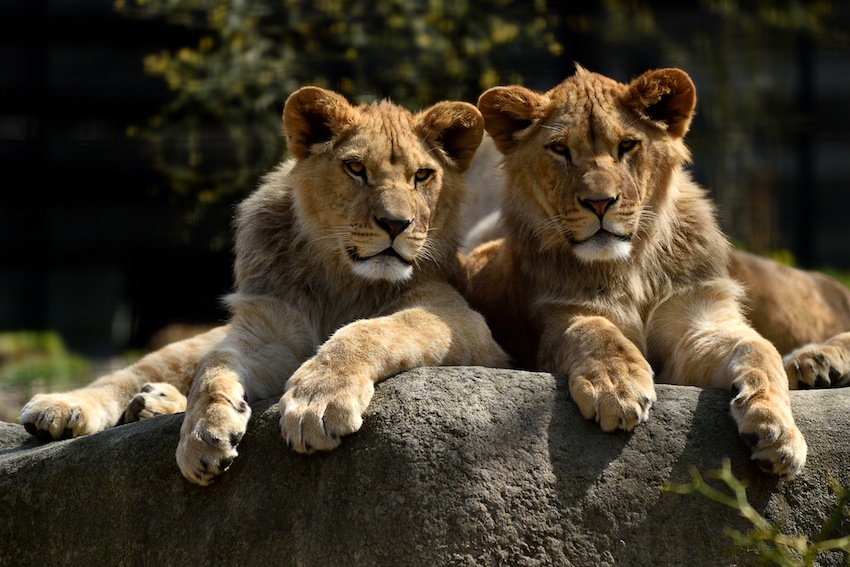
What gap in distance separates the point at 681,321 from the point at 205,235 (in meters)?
3.89

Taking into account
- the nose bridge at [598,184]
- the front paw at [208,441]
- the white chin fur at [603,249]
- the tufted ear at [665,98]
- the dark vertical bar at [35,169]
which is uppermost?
the tufted ear at [665,98]

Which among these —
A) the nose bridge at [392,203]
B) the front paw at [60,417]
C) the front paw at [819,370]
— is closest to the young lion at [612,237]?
the front paw at [819,370]

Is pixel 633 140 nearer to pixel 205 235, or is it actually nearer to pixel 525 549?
pixel 525 549

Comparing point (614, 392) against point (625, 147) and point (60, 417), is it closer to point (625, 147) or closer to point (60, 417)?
point (625, 147)

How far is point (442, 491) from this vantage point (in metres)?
2.72

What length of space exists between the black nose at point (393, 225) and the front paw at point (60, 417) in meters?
1.11

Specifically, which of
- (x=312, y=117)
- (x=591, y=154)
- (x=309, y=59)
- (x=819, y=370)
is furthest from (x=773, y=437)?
(x=309, y=59)

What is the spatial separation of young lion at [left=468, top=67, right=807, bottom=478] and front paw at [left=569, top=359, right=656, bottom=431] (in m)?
0.11

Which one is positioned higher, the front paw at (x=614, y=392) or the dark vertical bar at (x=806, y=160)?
the front paw at (x=614, y=392)

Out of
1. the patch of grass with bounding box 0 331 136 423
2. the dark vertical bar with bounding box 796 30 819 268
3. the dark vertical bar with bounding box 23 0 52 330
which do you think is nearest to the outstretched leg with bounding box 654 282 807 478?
the patch of grass with bounding box 0 331 136 423

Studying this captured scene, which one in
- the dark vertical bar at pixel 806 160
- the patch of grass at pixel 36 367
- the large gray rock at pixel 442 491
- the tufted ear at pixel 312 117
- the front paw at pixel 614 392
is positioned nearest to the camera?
the large gray rock at pixel 442 491

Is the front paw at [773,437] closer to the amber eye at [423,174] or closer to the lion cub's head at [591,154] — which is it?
the lion cub's head at [591,154]

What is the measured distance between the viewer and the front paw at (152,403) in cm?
358

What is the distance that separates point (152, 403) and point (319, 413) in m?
1.03
